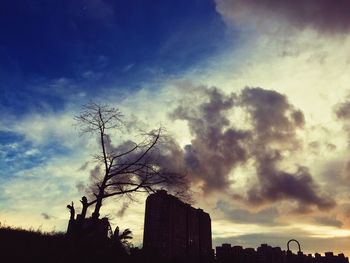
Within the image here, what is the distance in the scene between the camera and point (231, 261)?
3228 cm

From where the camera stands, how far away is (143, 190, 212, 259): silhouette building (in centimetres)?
11850

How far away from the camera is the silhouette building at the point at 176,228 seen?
118 meters

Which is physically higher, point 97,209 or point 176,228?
point 176,228

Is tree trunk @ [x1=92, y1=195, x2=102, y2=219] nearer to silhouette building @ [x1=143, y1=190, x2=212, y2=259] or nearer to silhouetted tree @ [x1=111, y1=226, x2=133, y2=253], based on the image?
silhouetted tree @ [x1=111, y1=226, x2=133, y2=253]

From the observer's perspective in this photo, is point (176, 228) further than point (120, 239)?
Yes

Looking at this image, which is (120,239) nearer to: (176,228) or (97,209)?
(97,209)

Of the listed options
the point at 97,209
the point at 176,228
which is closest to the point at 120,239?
the point at 97,209

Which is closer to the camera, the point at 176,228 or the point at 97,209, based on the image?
the point at 97,209

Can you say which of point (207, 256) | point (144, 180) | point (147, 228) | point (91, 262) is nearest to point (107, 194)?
point (144, 180)

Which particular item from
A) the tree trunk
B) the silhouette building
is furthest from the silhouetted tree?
the silhouette building

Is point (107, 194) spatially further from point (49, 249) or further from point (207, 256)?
point (207, 256)

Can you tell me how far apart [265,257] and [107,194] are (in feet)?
493

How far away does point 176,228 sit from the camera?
128m

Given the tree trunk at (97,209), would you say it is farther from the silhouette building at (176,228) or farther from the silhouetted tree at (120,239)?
the silhouette building at (176,228)
